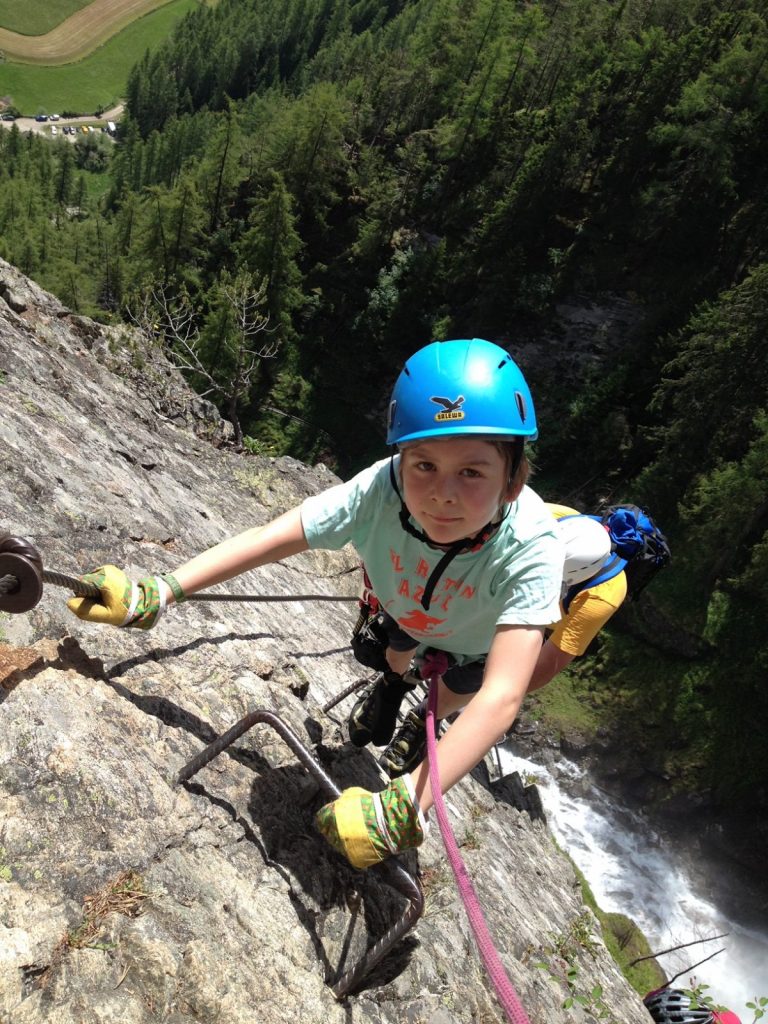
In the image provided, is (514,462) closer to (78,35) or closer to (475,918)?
(475,918)

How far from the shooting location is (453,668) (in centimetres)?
417

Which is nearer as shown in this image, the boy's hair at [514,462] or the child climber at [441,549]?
the child climber at [441,549]

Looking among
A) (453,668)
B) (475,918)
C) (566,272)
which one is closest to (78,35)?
(566,272)

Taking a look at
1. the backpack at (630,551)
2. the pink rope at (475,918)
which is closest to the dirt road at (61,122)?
the backpack at (630,551)

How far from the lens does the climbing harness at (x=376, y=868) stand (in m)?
3.22

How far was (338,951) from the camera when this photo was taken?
3.41 m

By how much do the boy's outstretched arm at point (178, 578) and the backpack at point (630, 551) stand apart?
2687 mm

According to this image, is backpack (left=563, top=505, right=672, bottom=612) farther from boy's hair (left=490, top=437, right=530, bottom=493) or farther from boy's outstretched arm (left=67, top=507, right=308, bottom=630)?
boy's outstretched arm (left=67, top=507, right=308, bottom=630)

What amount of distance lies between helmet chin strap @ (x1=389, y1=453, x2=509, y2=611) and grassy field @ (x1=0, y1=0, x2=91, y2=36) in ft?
567

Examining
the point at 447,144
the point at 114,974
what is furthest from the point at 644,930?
the point at 447,144

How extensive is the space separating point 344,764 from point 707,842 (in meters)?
25.1

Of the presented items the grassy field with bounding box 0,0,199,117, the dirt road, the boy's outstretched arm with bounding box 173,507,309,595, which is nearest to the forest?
the boy's outstretched arm with bounding box 173,507,309,595

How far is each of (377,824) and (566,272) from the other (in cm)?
4100

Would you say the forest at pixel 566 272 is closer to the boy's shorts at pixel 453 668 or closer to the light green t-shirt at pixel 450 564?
the boy's shorts at pixel 453 668
